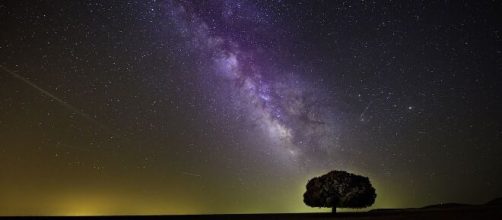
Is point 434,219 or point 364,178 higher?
point 364,178

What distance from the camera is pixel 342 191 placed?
46.4 metres

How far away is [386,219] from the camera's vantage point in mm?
25125

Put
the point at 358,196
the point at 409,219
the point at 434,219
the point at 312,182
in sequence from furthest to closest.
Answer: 1. the point at 312,182
2. the point at 358,196
3. the point at 409,219
4. the point at 434,219

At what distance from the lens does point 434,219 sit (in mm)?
20250

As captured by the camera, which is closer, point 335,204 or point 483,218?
point 483,218

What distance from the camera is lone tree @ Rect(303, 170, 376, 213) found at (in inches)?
1823

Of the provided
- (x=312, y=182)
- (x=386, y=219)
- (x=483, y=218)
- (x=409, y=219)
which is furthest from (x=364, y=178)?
(x=483, y=218)

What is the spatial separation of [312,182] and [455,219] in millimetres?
31409

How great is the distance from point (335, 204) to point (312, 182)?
4260 mm

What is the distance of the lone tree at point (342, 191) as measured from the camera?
46312mm

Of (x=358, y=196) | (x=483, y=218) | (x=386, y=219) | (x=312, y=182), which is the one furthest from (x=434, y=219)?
(x=312, y=182)

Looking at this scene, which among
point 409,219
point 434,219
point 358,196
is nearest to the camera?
point 434,219

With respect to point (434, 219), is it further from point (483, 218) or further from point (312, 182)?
point (312, 182)

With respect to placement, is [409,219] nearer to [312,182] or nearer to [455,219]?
[455,219]
